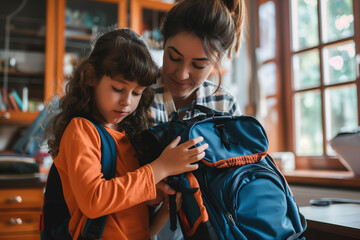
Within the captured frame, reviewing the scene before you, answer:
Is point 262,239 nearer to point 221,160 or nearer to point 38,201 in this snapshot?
point 221,160

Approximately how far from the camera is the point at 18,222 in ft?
5.56

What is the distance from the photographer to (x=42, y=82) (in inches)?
99.5

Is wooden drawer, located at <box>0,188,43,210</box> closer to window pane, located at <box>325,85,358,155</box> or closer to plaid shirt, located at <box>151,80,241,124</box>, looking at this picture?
plaid shirt, located at <box>151,80,241,124</box>

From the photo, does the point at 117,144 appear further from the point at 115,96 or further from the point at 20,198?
the point at 20,198

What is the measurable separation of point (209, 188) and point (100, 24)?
7.44 ft

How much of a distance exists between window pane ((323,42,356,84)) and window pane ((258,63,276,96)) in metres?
0.41

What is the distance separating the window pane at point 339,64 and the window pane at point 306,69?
0.07m

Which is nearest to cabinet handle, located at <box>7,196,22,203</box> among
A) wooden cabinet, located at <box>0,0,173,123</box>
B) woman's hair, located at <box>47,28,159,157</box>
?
wooden cabinet, located at <box>0,0,173,123</box>

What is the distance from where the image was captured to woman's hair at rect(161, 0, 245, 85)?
103 cm

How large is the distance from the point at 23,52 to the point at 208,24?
196 cm

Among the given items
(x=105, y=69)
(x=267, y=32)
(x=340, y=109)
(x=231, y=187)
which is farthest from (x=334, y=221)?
(x=267, y=32)

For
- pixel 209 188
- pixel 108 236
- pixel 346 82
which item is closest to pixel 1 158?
pixel 108 236

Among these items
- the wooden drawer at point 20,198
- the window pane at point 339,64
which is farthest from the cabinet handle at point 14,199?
the window pane at point 339,64

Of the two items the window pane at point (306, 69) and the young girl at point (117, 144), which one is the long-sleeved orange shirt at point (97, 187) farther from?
the window pane at point (306, 69)
